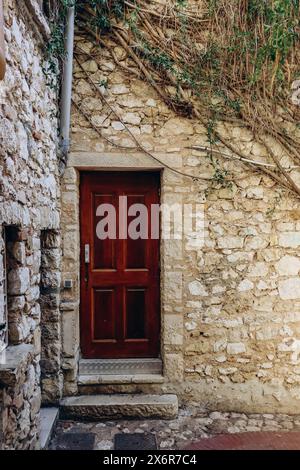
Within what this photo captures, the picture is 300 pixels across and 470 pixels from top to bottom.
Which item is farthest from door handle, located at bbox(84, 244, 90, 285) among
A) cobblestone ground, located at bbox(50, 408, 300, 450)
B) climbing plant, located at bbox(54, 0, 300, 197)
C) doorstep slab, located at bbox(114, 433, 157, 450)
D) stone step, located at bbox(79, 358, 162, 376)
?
climbing plant, located at bbox(54, 0, 300, 197)

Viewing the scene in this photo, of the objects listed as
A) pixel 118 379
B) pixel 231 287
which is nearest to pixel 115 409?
pixel 118 379

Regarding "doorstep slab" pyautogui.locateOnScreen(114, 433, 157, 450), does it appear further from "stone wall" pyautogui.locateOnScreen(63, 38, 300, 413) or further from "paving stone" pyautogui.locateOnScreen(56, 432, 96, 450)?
"stone wall" pyautogui.locateOnScreen(63, 38, 300, 413)

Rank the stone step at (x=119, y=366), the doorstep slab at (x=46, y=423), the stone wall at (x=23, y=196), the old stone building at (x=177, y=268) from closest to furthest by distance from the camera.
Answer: the stone wall at (x=23, y=196) → the doorstep slab at (x=46, y=423) → the old stone building at (x=177, y=268) → the stone step at (x=119, y=366)

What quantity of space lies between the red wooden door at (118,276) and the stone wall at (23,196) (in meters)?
0.82

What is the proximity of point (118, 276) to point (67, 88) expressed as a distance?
180 centimetres

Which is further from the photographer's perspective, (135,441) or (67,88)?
(67,88)

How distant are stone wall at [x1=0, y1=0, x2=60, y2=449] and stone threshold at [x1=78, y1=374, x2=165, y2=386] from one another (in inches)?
37.4

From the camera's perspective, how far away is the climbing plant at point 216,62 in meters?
3.45

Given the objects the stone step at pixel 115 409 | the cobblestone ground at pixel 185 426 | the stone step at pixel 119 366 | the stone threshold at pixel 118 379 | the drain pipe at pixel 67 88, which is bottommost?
the cobblestone ground at pixel 185 426

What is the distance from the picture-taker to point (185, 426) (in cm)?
334

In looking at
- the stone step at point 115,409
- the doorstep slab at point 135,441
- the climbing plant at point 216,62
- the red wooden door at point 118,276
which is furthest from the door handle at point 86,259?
the climbing plant at point 216,62

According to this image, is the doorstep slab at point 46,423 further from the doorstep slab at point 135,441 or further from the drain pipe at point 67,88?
the drain pipe at point 67,88

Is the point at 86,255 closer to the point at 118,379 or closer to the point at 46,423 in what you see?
the point at 118,379
